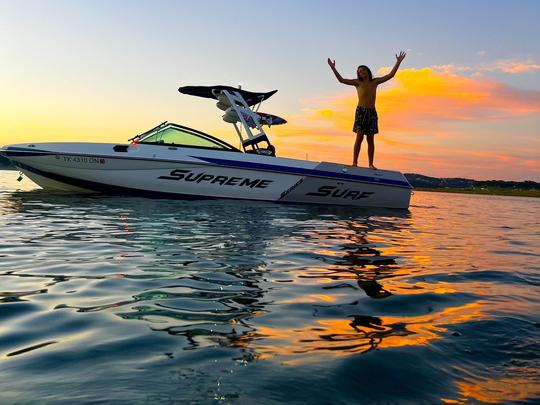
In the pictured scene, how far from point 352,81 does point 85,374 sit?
9558 millimetres

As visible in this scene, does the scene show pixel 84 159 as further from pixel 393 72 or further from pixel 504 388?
pixel 504 388

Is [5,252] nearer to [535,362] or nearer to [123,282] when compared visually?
[123,282]

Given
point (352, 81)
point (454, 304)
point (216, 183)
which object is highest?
point (352, 81)

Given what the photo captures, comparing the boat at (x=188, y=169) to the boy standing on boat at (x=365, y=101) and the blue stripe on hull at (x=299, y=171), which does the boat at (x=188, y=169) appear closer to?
the blue stripe on hull at (x=299, y=171)

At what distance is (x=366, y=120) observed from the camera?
10.4 m

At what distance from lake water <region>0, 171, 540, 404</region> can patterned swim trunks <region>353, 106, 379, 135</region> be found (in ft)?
18.0

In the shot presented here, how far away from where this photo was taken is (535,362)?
198cm

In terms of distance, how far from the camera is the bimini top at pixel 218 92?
11.6 m

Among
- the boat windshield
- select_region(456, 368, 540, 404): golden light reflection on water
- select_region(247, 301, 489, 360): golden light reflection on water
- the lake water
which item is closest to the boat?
the boat windshield

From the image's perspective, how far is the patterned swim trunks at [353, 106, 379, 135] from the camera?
10.5 meters

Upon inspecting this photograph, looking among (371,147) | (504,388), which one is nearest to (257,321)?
(504,388)

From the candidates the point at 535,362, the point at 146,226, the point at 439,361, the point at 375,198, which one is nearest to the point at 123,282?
the point at 439,361

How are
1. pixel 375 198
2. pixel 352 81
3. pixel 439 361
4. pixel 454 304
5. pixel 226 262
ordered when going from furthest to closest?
pixel 375 198 → pixel 352 81 → pixel 226 262 → pixel 454 304 → pixel 439 361

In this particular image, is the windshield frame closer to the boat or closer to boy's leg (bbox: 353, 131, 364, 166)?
the boat
